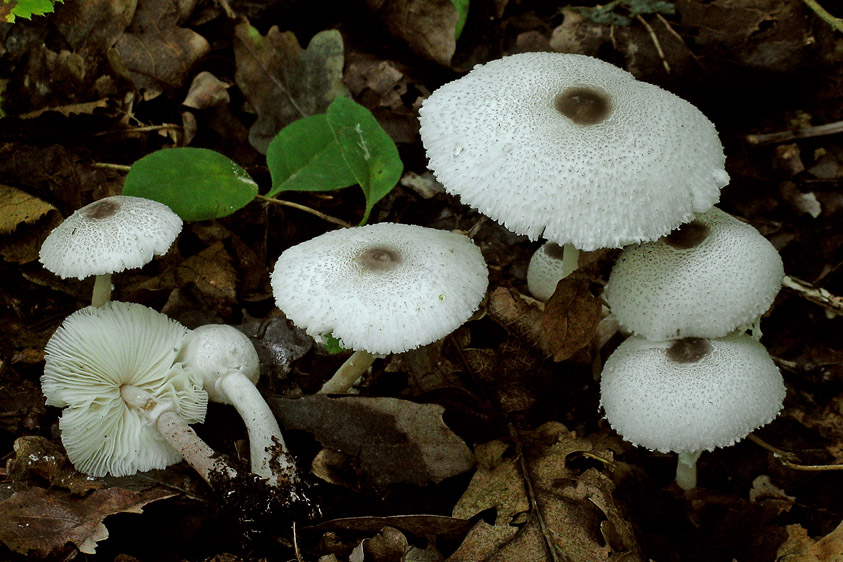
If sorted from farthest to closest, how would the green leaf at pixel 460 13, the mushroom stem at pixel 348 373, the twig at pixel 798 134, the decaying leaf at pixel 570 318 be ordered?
the green leaf at pixel 460 13 → the twig at pixel 798 134 → the mushroom stem at pixel 348 373 → the decaying leaf at pixel 570 318

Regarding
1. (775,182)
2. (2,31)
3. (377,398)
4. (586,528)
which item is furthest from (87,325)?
(775,182)

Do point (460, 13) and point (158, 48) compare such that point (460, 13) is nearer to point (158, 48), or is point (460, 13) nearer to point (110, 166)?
point (158, 48)

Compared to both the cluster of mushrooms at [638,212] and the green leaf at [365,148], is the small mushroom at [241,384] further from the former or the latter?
the cluster of mushrooms at [638,212]

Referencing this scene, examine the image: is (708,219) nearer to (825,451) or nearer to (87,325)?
(825,451)

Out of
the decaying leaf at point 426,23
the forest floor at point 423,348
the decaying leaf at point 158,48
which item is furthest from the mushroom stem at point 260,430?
the decaying leaf at point 426,23

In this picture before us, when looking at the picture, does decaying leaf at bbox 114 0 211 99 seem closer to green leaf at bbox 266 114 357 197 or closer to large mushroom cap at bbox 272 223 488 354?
green leaf at bbox 266 114 357 197

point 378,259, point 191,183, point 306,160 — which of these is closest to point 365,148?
point 306,160
